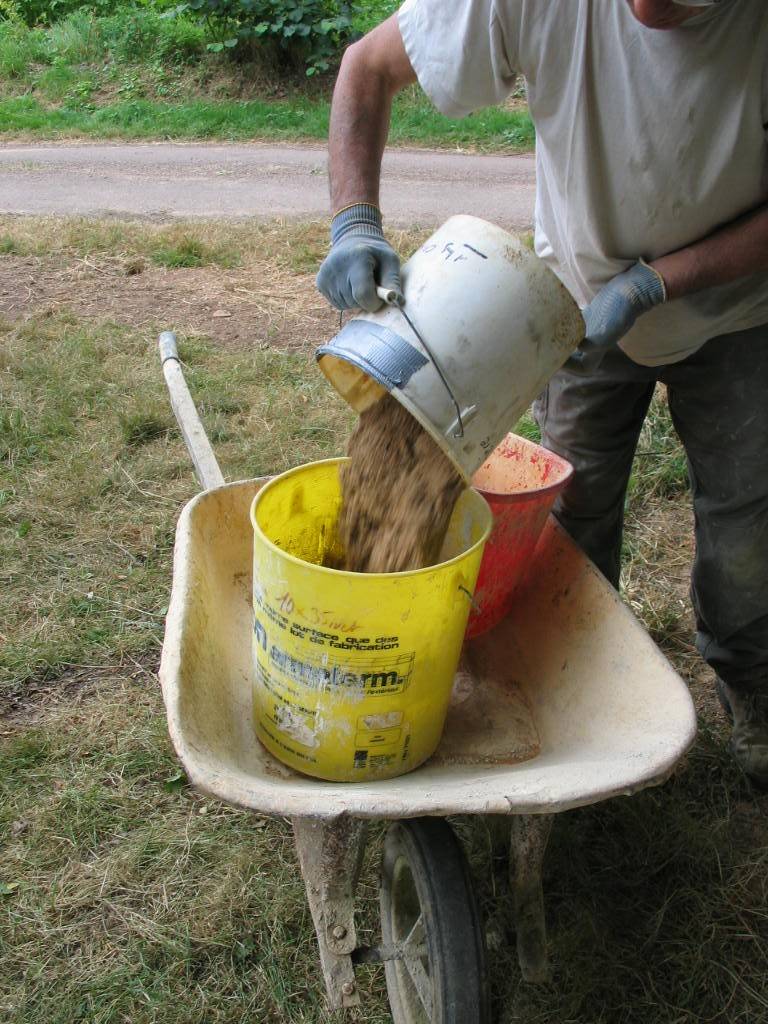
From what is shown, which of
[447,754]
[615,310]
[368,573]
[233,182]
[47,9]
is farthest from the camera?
[47,9]

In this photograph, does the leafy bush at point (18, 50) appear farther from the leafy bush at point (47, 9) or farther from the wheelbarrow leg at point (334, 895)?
the wheelbarrow leg at point (334, 895)

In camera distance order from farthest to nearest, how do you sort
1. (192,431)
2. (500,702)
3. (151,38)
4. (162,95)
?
(151,38)
(162,95)
(192,431)
(500,702)

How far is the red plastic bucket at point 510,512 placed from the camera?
75.1 inches

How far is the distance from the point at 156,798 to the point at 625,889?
3.59 feet

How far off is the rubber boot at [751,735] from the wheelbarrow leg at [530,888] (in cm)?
90

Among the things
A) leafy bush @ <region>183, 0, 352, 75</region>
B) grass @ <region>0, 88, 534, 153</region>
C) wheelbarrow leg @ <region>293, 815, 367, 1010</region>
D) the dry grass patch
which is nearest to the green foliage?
leafy bush @ <region>183, 0, 352, 75</region>

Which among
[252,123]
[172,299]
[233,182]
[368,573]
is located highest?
[368,573]

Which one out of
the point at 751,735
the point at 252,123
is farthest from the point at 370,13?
the point at 751,735

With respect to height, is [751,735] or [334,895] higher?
[334,895]

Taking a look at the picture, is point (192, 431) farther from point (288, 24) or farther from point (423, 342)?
point (288, 24)

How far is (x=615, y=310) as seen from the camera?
1677mm

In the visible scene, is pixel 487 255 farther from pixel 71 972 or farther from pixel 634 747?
pixel 71 972

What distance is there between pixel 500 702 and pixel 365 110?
1263 millimetres

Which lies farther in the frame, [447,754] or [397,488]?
[447,754]
